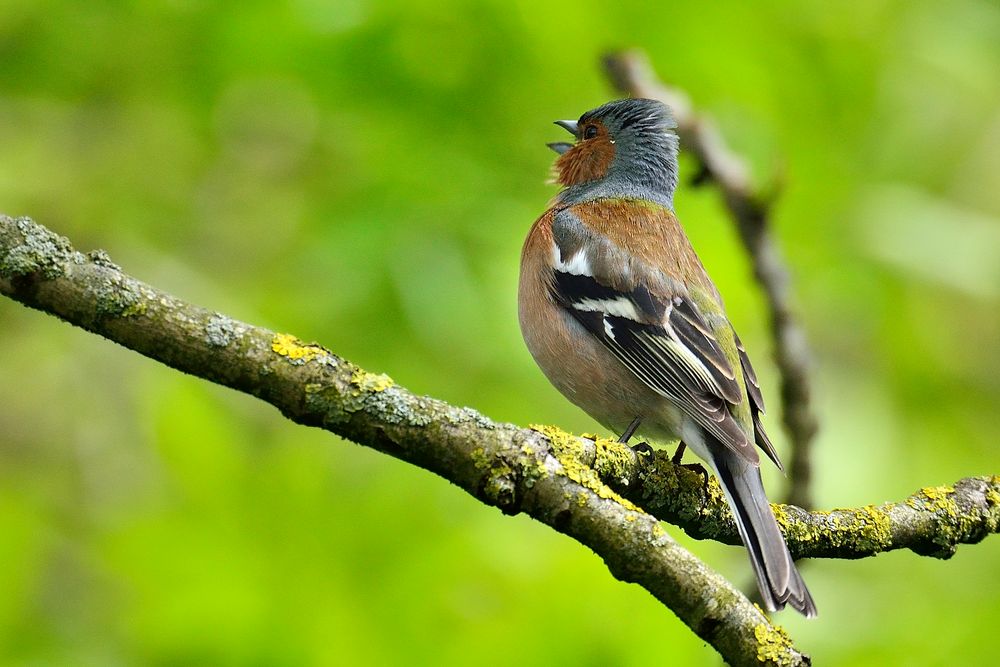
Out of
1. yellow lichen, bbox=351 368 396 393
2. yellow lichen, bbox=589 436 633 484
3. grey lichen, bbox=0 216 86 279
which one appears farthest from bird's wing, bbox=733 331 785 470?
grey lichen, bbox=0 216 86 279

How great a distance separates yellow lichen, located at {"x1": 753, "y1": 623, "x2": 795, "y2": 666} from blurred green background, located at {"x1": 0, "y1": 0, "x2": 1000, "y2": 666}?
109 centimetres

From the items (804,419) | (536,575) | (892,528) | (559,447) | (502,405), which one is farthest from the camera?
(502,405)

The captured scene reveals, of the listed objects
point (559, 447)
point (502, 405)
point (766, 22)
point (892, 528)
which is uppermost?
point (766, 22)

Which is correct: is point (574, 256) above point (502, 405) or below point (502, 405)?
above

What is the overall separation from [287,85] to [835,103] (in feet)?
8.90

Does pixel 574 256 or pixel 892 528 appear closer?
pixel 892 528

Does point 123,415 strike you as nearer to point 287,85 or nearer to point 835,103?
point 287,85

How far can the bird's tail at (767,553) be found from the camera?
3459 mm

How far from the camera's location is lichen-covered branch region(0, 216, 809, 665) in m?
2.70

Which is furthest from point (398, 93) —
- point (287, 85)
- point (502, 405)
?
point (502, 405)

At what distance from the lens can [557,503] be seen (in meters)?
2.87

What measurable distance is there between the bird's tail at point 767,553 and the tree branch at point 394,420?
609 mm

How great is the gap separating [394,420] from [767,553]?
140 cm

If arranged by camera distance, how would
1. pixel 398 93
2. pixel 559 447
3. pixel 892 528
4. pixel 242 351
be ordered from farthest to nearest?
pixel 398 93, pixel 892 528, pixel 559 447, pixel 242 351
